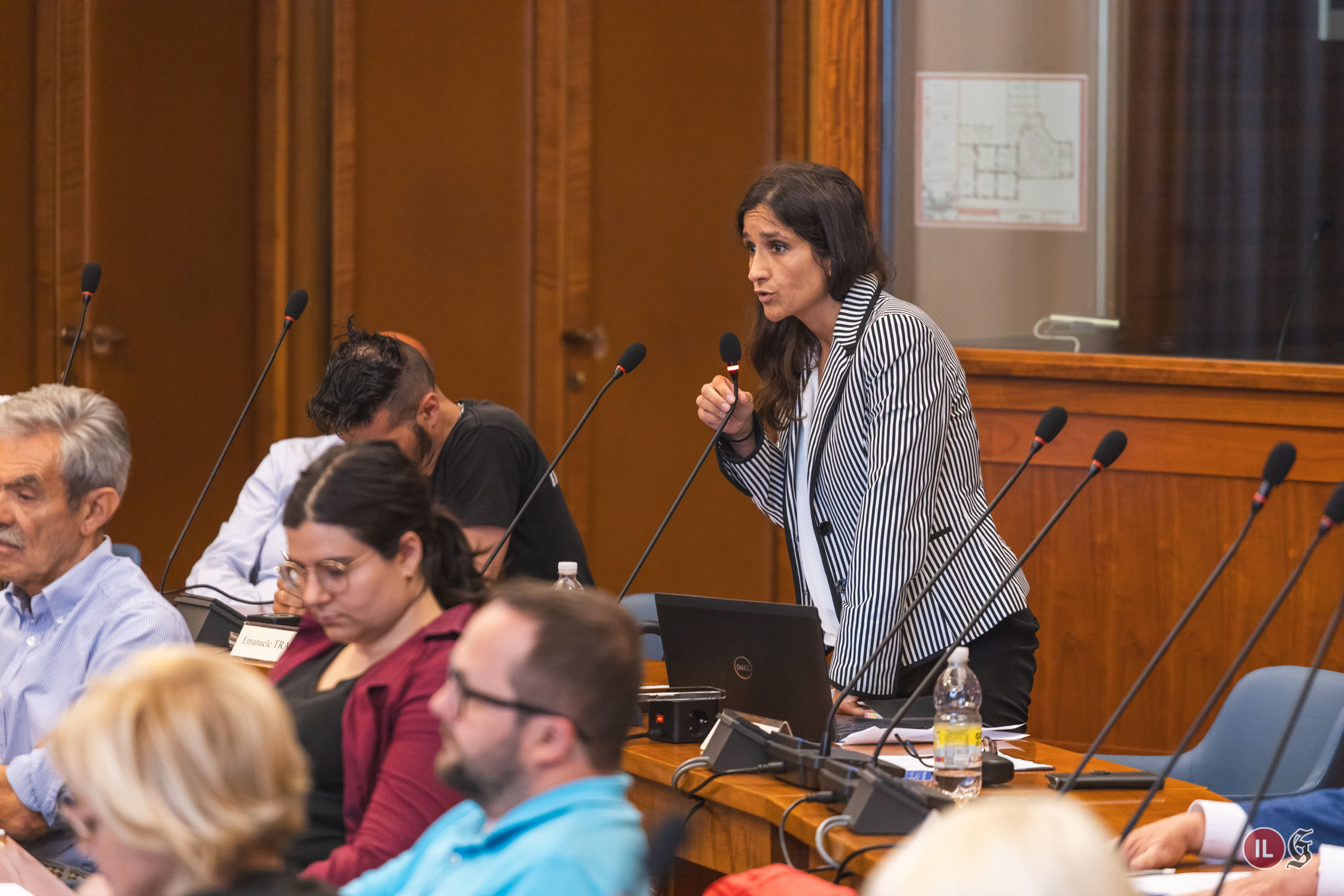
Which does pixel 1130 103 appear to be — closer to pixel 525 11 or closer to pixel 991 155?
pixel 991 155

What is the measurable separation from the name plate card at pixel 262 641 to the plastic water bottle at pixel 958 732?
111cm

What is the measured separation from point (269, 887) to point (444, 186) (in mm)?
3764

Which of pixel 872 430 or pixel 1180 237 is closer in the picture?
pixel 872 430

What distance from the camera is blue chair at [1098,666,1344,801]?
2.55m

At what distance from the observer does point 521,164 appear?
A: 4762mm

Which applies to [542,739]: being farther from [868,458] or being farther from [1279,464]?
[868,458]

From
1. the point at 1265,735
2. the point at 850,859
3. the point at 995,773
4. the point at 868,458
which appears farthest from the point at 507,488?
the point at 1265,735

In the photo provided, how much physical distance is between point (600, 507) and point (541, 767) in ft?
11.1

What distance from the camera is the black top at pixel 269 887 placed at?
1.25m

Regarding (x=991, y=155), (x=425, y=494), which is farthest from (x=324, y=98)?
(x=425, y=494)

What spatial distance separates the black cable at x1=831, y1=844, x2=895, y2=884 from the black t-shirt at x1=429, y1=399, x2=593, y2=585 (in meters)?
1.25

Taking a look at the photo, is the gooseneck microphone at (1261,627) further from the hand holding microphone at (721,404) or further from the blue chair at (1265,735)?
the hand holding microphone at (721,404)

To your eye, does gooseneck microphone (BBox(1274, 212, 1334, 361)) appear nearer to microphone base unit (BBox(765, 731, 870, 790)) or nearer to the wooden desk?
the wooden desk

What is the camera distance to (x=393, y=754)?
176 cm
